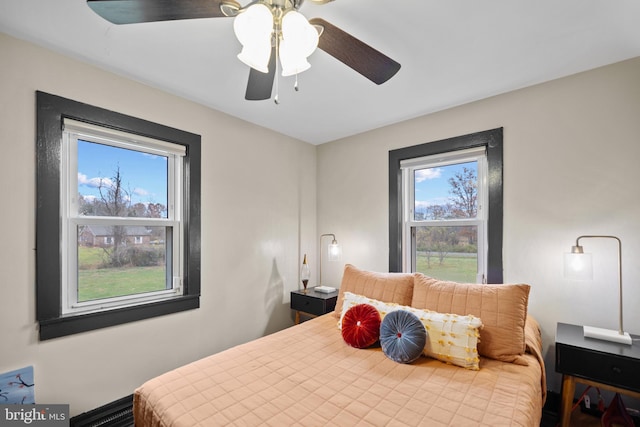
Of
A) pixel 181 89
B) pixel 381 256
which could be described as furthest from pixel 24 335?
pixel 381 256

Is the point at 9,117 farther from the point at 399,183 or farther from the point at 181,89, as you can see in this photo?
the point at 399,183

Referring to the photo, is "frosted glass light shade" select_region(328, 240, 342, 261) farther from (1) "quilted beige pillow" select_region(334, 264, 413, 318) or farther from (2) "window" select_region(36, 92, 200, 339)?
(2) "window" select_region(36, 92, 200, 339)

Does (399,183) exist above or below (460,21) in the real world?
below

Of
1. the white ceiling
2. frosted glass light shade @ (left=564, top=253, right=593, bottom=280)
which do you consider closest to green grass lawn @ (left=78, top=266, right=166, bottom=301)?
the white ceiling

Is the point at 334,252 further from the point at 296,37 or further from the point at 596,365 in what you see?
the point at 296,37

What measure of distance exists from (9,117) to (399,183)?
293 cm

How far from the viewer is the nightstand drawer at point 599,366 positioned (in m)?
1.53

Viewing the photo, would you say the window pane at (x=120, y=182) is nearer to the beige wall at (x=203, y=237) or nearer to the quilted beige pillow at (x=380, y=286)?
the beige wall at (x=203, y=237)

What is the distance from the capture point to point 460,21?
1.55 meters

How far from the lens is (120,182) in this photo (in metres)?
2.23

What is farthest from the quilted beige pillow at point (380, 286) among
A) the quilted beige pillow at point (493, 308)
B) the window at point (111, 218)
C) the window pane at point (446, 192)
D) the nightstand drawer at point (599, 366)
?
the window at point (111, 218)

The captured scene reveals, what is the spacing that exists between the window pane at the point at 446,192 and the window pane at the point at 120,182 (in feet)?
7.90

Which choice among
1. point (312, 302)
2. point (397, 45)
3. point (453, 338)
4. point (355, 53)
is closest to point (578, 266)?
point (453, 338)

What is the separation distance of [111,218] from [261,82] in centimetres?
153
